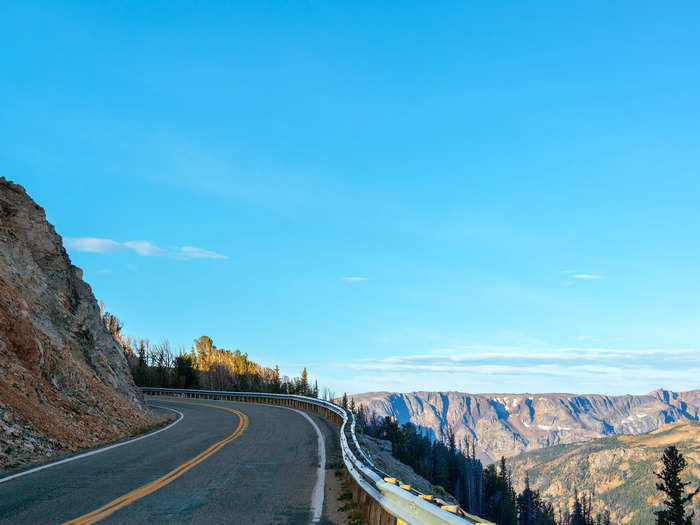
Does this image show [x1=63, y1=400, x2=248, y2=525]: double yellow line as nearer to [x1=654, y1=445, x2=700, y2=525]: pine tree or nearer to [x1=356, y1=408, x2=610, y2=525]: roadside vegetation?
[x1=654, y1=445, x2=700, y2=525]: pine tree

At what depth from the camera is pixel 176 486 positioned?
951 centimetres

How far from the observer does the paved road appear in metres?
7.57

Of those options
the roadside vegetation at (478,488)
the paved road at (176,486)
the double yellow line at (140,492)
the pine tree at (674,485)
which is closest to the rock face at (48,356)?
the paved road at (176,486)

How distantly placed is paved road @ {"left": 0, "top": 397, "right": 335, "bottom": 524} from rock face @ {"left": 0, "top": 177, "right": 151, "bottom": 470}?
6.12 ft

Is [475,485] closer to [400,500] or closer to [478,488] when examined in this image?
[478,488]

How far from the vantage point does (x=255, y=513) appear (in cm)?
790

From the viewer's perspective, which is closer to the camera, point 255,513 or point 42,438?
point 255,513

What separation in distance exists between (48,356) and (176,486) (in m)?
11.3

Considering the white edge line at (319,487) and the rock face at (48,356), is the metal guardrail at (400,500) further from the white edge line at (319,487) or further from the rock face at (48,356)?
the rock face at (48,356)

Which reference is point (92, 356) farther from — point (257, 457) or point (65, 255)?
point (257, 457)

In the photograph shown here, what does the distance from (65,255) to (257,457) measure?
18774mm

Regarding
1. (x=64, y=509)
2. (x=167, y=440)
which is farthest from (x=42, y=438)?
(x=64, y=509)

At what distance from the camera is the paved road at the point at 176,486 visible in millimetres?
7566

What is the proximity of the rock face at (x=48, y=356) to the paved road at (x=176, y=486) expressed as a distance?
73.5 inches
